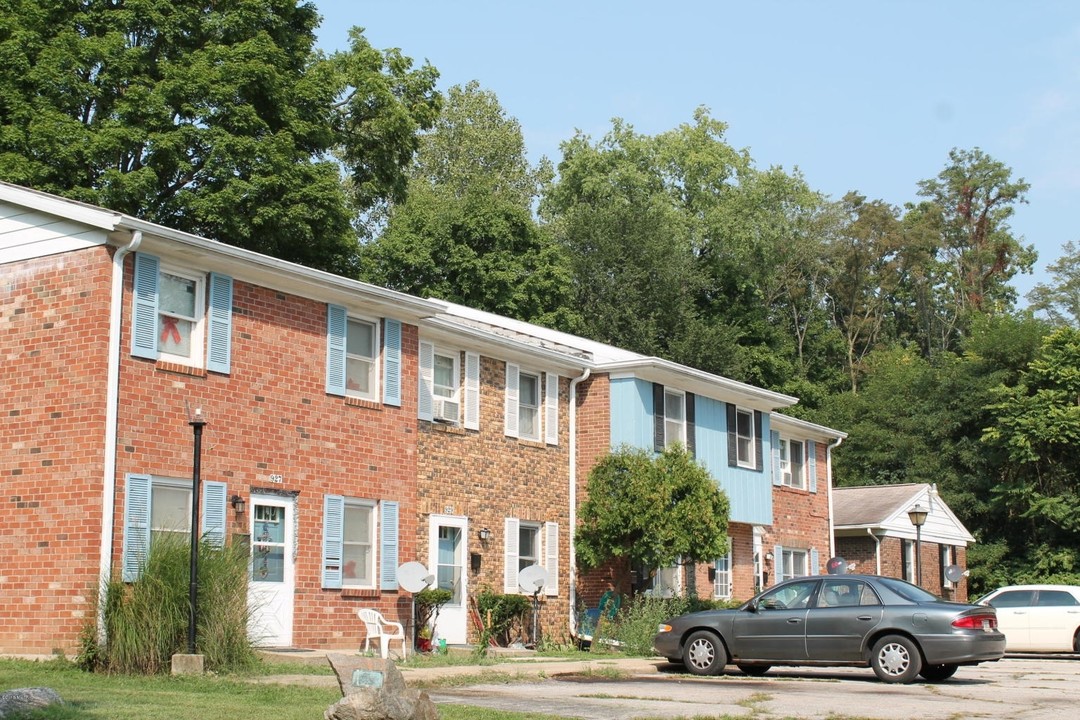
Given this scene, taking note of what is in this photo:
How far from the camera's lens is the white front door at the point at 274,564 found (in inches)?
777

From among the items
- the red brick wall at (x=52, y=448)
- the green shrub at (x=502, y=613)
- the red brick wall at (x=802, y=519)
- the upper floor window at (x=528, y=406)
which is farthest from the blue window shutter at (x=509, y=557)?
the red brick wall at (x=802, y=519)

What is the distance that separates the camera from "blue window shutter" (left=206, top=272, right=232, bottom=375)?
1922cm

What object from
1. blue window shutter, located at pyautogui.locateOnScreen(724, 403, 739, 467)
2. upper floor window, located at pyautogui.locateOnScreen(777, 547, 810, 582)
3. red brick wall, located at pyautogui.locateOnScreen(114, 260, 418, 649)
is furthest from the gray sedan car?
upper floor window, located at pyautogui.locateOnScreen(777, 547, 810, 582)

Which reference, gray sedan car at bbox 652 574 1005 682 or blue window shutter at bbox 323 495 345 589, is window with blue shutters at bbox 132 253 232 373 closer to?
blue window shutter at bbox 323 495 345 589

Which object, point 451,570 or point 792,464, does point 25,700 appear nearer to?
point 451,570

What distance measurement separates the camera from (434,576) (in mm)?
22359

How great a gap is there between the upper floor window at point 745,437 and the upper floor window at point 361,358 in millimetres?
12133

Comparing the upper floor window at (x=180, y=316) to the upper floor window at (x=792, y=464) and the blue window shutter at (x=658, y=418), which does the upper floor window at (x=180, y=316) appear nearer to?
the blue window shutter at (x=658, y=418)

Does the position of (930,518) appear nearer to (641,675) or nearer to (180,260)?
(641,675)

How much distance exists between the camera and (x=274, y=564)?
2005 centimetres

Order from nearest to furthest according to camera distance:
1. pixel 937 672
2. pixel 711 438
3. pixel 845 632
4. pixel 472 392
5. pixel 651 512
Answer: pixel 845 632
pixel 937 672
pixel 472 392
pixel 651 512
pixel 711 438

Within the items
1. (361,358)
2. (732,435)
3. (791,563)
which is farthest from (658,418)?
(791,563)

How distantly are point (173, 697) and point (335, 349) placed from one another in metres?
8.66

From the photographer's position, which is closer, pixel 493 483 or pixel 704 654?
pixel 704 654
